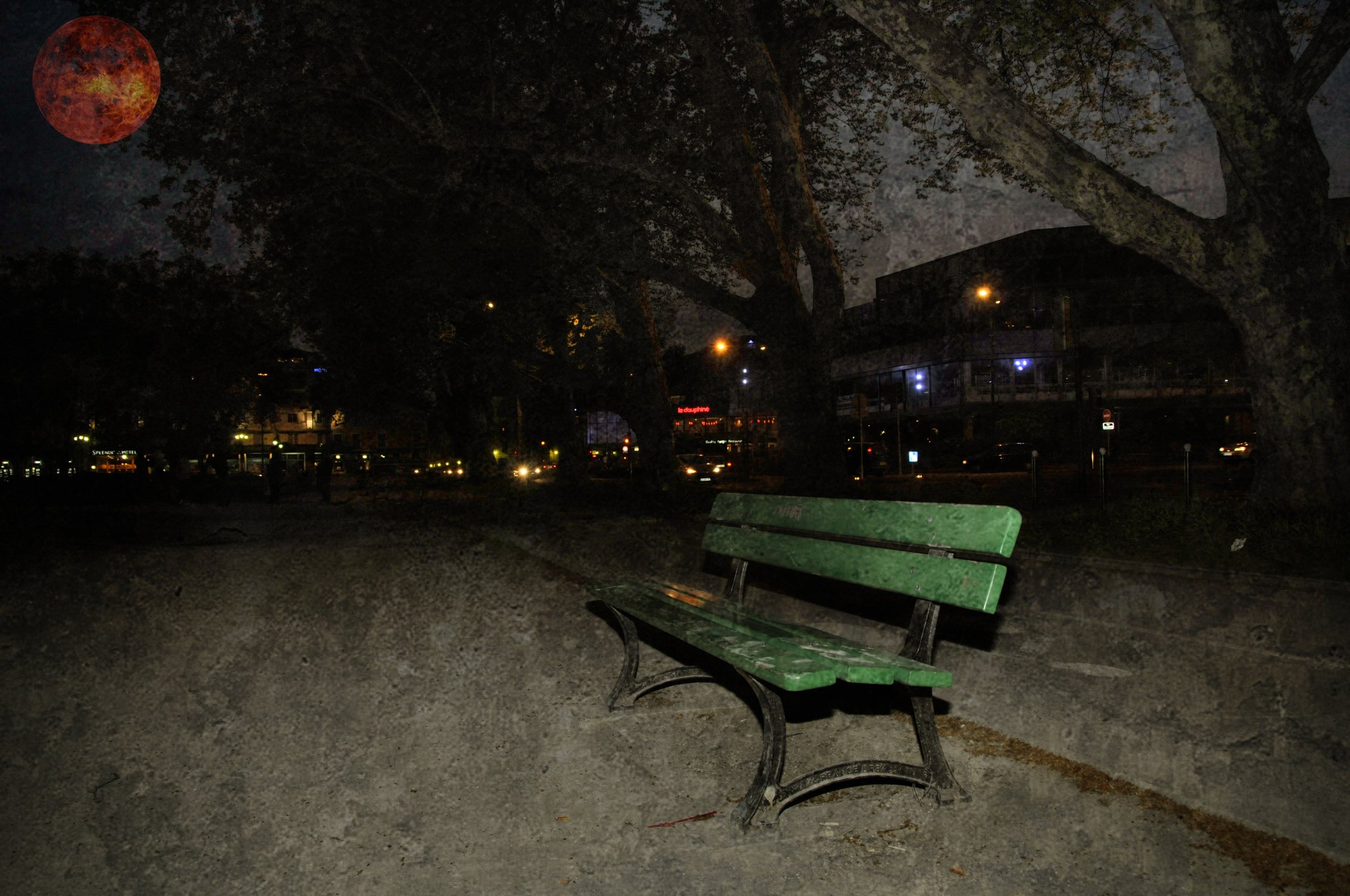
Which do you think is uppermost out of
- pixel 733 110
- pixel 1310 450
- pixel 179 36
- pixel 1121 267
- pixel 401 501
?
pixel 1121 267

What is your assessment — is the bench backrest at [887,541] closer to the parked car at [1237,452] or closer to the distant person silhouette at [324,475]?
the distant person silhouette at [324,475]

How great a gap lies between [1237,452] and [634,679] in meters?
38.0

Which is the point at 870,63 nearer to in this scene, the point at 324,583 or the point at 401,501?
the point at 324,583

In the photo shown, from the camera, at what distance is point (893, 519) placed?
4.09 m

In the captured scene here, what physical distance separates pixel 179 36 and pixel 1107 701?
15.5 m

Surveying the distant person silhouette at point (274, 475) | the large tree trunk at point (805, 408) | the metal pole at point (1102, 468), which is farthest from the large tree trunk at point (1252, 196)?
the distant person silhouette at point (274, 475)

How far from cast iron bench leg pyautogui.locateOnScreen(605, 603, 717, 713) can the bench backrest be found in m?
0.74

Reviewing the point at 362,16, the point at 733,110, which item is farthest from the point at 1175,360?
the point at 362,16

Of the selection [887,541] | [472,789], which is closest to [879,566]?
[887,541]

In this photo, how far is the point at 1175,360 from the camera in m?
51.6

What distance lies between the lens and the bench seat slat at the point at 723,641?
2986 mm

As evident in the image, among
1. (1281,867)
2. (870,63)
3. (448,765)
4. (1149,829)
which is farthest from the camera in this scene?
(870,63)

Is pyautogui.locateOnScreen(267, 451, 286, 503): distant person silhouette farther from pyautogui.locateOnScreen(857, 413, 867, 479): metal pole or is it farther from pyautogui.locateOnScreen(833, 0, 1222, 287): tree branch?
pyautogui.locateOnScreen(833, 0, 1222, 287): tree branch

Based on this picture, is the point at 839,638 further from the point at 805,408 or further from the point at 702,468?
the point at 702,468
